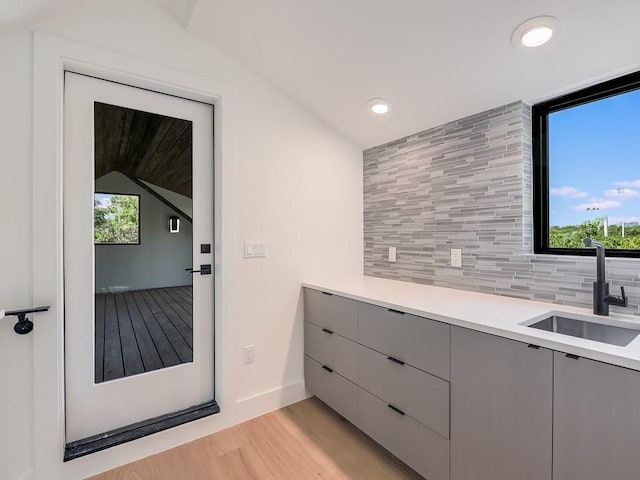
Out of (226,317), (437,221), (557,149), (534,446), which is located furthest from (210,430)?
(557,149)

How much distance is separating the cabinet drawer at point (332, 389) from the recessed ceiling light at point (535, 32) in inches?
78.5

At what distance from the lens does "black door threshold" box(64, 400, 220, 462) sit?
64.5 inches

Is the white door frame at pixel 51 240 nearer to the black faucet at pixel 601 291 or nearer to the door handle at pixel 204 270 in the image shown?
the door handle at pixel 204 270

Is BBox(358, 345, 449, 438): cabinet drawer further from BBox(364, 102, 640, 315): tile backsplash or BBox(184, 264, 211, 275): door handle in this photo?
BBox(184, 264, 211, 275): door handle

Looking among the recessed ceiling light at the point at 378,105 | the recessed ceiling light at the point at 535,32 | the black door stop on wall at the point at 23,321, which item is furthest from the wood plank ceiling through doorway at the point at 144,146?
the recessed ceiling light at the point at 535,32

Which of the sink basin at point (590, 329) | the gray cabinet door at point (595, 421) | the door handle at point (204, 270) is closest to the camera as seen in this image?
the gray cabinet door at point (595, 421)

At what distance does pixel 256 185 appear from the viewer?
7.12 ft

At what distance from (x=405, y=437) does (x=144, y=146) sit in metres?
2.20

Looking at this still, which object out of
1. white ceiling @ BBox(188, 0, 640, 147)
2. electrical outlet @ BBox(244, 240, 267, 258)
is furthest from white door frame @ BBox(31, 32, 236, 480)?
electrical outlet @ BBox(244, 240, 267, 258)

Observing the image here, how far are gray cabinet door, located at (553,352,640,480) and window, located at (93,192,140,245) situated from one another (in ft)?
7.13

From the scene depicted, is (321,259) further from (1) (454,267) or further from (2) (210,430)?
(2) (210,430)

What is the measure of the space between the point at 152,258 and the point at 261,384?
113cm

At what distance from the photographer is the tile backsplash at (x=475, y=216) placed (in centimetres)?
164

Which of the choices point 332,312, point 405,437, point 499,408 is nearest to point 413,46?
point 332,312
